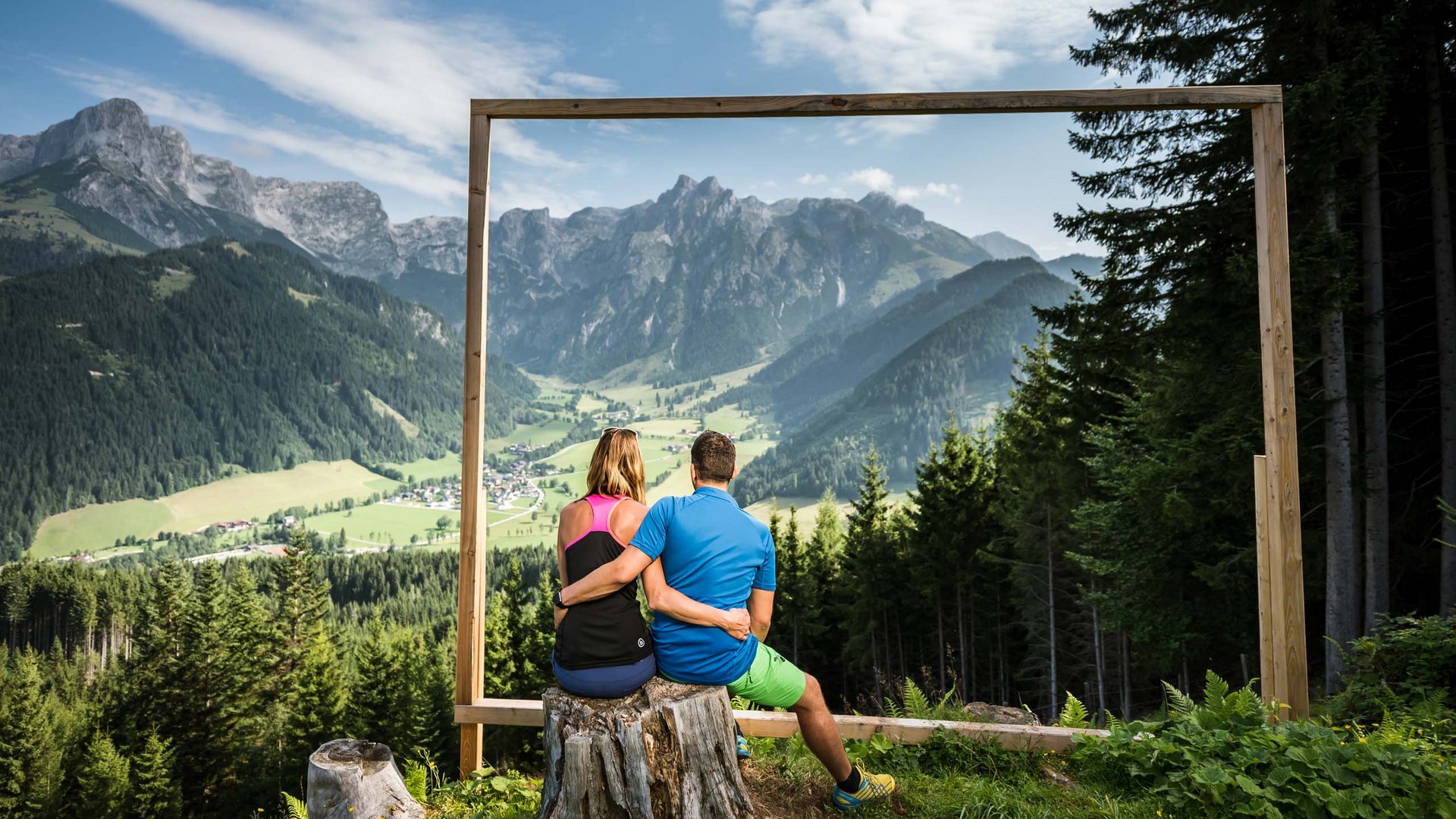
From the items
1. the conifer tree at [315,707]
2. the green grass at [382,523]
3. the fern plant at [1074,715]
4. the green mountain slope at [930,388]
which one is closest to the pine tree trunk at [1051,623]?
the fern plant at [1074,715]

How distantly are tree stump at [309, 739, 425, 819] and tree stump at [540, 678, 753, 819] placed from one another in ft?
4.20

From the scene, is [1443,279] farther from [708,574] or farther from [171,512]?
[171,512]

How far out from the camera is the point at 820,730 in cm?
346

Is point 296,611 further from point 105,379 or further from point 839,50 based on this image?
point 105,379

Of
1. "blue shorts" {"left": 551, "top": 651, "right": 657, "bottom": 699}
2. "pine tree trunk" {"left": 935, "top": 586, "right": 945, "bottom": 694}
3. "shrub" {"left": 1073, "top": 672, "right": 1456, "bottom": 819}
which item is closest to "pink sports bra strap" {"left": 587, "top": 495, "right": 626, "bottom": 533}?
"blue shorts" {"left": 551, "top": 651, "right": 657, "bottom": 699}

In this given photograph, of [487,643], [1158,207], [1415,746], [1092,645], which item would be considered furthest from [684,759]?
[487,643]

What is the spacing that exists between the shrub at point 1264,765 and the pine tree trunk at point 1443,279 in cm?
573

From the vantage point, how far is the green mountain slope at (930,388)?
16775cm

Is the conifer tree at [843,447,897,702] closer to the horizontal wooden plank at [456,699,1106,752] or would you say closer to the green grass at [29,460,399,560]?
the horizontal wooden plank at [456,699,1106,752]

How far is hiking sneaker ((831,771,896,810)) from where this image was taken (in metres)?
3.59

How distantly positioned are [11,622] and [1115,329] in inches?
3560

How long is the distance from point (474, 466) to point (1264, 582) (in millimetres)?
4744

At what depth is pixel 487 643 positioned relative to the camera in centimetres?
2695

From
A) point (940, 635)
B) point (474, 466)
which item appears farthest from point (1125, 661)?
point (474, 466)
